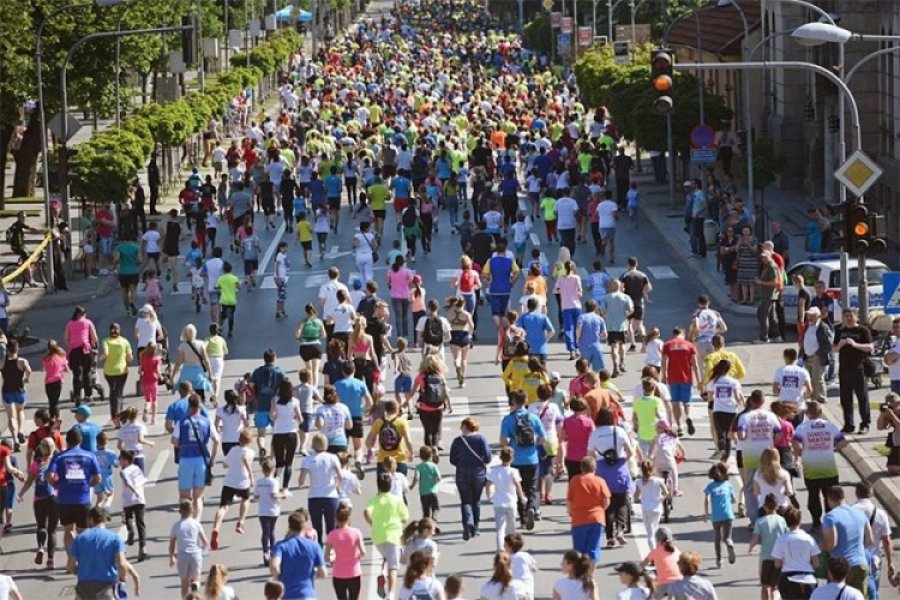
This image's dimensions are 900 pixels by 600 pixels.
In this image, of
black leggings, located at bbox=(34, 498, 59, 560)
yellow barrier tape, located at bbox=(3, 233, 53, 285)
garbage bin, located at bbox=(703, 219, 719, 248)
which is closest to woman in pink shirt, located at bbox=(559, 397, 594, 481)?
black leggings, located at bbox=(34, 498, 59, 560)

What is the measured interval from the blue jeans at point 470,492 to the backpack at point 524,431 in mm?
564

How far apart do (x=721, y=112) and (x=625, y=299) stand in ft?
82.9

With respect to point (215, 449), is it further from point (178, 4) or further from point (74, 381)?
point (178, 4)

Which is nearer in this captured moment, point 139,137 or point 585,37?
point 139,137

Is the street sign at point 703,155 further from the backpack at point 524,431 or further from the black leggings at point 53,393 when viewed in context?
the backpack at point 524,431

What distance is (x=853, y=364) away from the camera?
29641 mm

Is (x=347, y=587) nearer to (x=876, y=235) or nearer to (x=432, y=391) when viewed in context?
(x=432, y=391)

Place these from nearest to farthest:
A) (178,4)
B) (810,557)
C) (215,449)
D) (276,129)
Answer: (810,557) < (215,449) < (276,129) < (178,4)

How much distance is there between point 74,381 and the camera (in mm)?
34125

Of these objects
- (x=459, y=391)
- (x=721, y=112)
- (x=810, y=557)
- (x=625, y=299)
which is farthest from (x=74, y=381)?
(x=721, y=112)

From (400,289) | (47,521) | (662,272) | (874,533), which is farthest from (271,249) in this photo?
(874,533)

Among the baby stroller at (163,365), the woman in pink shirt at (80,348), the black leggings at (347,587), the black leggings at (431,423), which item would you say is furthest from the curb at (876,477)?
the woman in pink shirt at (80,348)

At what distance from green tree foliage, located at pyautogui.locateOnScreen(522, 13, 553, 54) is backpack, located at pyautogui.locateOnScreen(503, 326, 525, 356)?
300 feet

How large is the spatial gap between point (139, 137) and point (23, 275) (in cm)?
870
